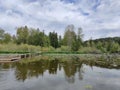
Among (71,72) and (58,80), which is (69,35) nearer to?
(71,72)

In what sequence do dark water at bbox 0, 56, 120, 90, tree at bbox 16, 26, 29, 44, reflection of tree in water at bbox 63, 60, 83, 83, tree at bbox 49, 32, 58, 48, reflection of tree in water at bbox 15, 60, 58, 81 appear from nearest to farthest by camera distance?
dark water at bbox 0, 56, 120, 90 < reflection of tree in water at bbox 63, 60, 83, 83 < reflection of tree in water at bbox 15, 60, 58, 81 < tree at bbox 16, 26, 29, 44 < tree at bbox 49, 32, 58, 48

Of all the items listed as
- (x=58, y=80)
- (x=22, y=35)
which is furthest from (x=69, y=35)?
(x=58, y=80)

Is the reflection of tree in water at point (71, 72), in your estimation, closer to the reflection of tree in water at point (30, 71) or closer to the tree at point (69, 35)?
the reflection of tree in water at point (30, 71)

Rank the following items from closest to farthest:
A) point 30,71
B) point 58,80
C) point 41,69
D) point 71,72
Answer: point 58,80, point 71,72, point 30,71, point 41,69

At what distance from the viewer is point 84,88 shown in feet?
31.0

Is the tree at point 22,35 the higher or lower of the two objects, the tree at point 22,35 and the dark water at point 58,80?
the higher

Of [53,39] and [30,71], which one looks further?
[53,39]

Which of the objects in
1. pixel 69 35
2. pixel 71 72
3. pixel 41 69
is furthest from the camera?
pixel 69 35

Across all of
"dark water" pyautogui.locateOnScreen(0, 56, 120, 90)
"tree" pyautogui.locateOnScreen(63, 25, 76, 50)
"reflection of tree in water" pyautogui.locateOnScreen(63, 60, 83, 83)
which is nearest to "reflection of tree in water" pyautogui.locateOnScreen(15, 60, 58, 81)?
"dark water" pyautogui.locateOnScreen(0, 56, 120, 90)

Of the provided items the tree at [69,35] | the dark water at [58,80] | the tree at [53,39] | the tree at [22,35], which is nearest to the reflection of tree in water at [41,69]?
the dark water at [58,80]

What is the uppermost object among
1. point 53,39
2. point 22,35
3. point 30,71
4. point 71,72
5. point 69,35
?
point 22,35

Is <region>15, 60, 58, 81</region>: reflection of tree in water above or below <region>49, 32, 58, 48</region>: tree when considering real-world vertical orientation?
below

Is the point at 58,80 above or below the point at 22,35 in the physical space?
below

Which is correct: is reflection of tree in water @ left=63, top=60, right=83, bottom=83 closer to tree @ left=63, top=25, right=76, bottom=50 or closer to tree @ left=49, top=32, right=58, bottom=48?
tree @ left=63, top=25, right=76, bottom=50
